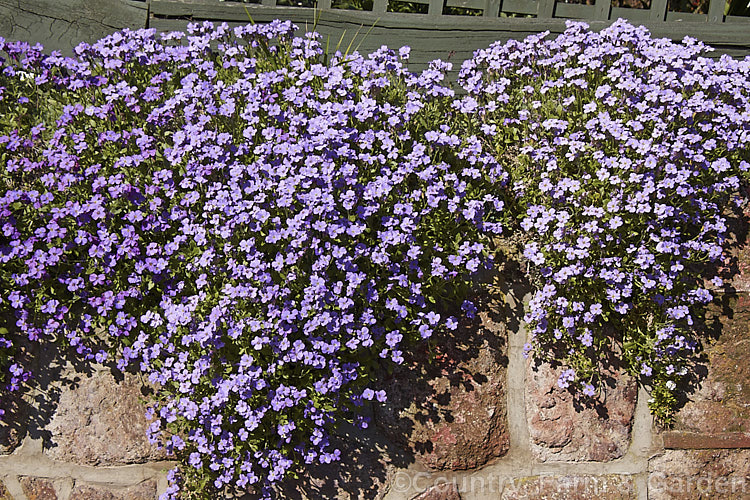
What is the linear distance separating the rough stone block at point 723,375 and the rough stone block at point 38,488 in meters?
3.33

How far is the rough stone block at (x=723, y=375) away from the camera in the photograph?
384cm

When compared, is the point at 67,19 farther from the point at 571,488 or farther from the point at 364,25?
the point at 571,488

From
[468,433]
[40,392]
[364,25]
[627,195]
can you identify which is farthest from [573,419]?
[40,392]

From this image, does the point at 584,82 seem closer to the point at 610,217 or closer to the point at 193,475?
the point at 610,217

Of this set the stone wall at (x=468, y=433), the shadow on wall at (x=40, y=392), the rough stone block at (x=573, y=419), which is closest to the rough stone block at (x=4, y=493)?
the stone wall at (x=468, y=433)

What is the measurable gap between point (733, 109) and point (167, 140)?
3.02 meters

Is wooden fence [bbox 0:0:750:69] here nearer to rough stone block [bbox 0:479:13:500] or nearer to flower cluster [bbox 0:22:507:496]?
flower cluster [bbox 0:22:507:496]

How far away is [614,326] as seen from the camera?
379cm

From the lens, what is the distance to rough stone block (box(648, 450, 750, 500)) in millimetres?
3842

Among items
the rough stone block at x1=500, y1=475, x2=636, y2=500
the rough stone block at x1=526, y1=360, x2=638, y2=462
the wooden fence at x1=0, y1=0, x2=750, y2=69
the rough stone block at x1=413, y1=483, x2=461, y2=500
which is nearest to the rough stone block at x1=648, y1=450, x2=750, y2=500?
the rough stone block at x1=500, y1=475, x2=636, y2=500

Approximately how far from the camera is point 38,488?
3.78 metres

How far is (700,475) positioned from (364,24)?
3.25 metres

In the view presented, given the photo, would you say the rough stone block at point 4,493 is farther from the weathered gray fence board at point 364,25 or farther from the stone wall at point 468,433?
the weathered gray fence board at point 364,25

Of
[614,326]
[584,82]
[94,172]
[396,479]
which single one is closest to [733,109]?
[584,82]
